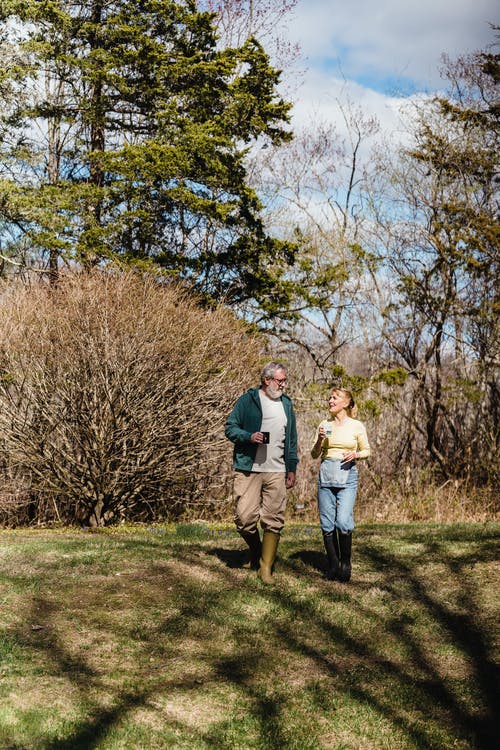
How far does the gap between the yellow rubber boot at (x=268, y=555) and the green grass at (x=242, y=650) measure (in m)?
0.14

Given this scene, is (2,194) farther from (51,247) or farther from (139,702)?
(139,702)

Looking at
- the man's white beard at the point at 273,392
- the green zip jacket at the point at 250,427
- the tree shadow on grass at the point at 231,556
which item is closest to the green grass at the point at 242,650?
the tree shadow on grass at the point at 231,556

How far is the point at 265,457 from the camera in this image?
700 cm

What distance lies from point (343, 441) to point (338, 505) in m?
0.56

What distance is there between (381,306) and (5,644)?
16.5 meters

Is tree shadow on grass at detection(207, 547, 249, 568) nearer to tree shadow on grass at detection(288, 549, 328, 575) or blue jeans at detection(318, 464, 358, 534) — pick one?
tree shadow on grass at detection(288, 549, 328, 575)

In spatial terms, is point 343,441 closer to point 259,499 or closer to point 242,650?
point 259,499

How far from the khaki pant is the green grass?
1.87 ft

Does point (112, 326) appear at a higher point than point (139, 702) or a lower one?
higher

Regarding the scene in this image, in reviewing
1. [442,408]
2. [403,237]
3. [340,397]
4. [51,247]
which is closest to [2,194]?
[51,247]

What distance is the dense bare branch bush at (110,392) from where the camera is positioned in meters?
13.0

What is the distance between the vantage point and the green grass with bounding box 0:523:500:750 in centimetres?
447

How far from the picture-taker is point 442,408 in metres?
18.8

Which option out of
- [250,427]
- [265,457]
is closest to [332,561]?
[265,457]
